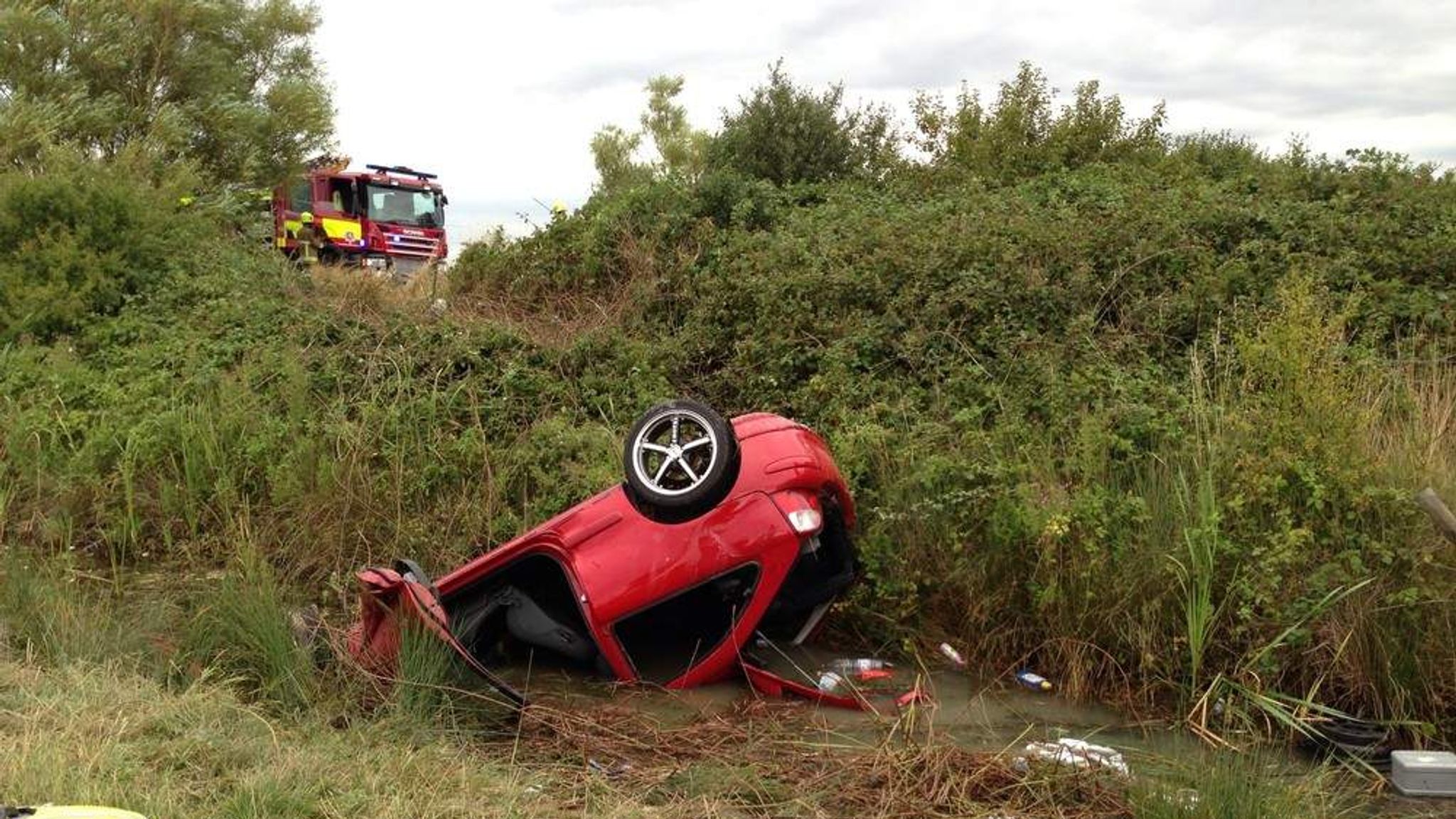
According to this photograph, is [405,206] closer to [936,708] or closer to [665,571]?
[665,571]

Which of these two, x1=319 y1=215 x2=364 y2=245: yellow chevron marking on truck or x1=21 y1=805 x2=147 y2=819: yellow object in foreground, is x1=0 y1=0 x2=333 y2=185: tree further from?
x1=21 y1=805 x2=147 y2=819: yellow object in foreground

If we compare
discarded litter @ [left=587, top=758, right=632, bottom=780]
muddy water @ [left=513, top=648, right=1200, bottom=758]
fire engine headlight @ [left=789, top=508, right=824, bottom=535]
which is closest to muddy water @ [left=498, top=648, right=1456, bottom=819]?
muddy water @ [left=513, top=648, right=1200, bottom=758]

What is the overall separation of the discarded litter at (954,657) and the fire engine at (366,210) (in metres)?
17.4

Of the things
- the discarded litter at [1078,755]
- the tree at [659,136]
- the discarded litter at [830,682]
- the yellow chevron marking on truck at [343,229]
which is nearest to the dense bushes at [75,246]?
the discarded litter at [830,682]

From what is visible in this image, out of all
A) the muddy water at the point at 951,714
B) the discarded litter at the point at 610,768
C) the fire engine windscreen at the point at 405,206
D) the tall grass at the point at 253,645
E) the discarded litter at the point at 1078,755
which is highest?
the fire engine windscreen at the point at 405,206

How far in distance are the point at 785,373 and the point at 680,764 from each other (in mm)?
3947

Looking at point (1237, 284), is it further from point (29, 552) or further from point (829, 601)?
point (29, 552)

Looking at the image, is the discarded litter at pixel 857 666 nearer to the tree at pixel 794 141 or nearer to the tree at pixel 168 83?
the tree at pixel 794 141

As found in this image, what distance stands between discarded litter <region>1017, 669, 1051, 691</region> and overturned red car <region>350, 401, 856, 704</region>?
2.98ft

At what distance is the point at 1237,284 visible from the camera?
24.7 ft

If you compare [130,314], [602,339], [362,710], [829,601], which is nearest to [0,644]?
[362,710]

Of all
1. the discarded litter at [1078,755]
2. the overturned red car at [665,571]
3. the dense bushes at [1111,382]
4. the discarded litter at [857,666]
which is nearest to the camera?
the discarded litter at [1078,755]

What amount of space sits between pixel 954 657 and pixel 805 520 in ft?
3.94

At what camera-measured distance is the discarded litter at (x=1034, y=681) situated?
5.27 metres
